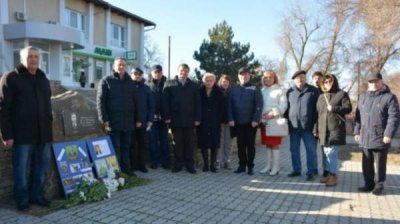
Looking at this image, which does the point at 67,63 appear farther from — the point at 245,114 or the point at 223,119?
the point at 245,114

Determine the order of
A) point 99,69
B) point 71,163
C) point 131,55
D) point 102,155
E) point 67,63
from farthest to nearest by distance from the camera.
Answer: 1. point 131,55
2. point 99,69
3. point 67,63
4. point 102,155
5. point 71,163

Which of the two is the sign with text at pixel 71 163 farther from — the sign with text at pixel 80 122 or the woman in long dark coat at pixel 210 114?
the woman in long dark coat at pixel 210 114

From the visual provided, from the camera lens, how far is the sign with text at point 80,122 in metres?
6.04

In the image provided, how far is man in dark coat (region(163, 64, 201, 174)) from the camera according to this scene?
745 cm

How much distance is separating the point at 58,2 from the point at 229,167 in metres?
22.7

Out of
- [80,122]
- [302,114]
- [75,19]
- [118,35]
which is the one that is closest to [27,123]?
[80,122]

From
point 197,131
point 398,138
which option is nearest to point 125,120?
point 197,131

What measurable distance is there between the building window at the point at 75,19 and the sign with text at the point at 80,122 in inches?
920

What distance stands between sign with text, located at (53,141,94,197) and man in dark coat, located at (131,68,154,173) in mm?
1377

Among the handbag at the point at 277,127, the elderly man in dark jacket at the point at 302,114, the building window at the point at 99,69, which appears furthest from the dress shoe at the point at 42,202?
the building window at the point at 99,69

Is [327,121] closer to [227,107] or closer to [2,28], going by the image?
[227,107]

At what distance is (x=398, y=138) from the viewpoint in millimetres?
19281

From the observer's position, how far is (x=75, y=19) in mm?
28734

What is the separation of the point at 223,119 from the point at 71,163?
3.16m
